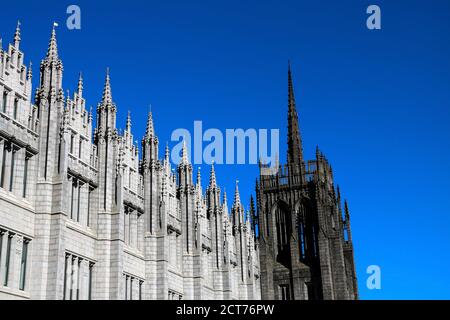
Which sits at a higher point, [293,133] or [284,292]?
[293,133]

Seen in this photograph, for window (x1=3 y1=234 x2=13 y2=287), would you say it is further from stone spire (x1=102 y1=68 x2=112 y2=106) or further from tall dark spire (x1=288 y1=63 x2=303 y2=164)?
tall dark spire (x1=288 y1=63 x2=303 y2=164)

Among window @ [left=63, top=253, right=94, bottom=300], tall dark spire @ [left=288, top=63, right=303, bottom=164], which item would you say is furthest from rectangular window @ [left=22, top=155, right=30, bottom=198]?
tall dark spire @ [left=288, top=63, right=303, bottom=164]

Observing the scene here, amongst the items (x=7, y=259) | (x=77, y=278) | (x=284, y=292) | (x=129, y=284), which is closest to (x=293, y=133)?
(x=284, y=292)

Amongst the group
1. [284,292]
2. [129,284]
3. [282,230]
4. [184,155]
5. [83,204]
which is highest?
[184,155]

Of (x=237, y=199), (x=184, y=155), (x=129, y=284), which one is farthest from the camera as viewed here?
(x=237, y=199)

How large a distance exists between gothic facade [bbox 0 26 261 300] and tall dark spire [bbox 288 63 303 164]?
3221cm

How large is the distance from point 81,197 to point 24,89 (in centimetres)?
700

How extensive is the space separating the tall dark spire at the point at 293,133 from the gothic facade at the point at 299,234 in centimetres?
48

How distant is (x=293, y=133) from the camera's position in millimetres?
85125

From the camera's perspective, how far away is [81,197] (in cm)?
3500

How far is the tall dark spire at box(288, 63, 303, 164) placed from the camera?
81.4m

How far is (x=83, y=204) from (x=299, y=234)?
4360 cm

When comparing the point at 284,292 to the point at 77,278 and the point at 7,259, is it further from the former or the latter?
the point at 7,259

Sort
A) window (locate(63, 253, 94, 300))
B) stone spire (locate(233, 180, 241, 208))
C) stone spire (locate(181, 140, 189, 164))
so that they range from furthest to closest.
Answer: stone spire (locate(233, 180, 241, 208)) → stone spire (locate(181, 140, 189, 164)) → window (locate(63, 253, 94, 300))
